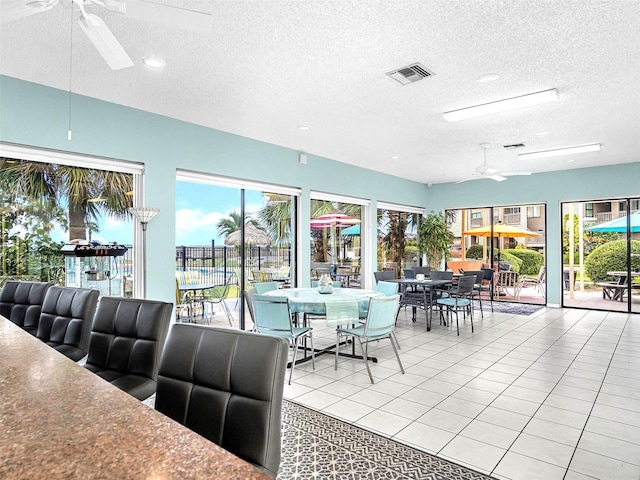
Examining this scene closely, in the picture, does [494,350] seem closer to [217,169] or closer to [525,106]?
[525,106]

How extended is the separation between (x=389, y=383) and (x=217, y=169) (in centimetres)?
348

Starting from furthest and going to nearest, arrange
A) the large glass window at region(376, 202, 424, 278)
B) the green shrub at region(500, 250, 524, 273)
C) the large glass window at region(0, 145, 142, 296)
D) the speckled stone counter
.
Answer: the green shrub at region(500, 250, 524, 273) → the large glass window at region(376, 202, 424, 278) → the large glass window at region(0, 145, 142, 296) → the speckled stone counter

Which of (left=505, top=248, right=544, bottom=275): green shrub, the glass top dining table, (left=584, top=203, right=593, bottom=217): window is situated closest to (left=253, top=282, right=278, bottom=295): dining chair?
the glass top dining table

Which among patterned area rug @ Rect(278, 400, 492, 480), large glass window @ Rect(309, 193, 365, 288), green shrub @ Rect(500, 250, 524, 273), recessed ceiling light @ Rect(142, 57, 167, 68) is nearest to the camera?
patterned area rug @ Rect(278, 400, 492, 480)

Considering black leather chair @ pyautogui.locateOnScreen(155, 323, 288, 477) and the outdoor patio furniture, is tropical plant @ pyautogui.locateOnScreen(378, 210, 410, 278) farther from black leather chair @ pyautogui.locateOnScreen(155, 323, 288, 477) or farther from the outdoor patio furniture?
black leather chair @ pyautogui.locateOnScreen(155, 323, 288, 477)

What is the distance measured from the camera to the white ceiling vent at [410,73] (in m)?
3.44

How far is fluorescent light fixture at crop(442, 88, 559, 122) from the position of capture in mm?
3971

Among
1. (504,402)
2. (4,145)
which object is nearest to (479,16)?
(504,402)

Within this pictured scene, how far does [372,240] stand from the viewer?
27.4 ft

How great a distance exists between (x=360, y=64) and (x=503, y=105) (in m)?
1.86

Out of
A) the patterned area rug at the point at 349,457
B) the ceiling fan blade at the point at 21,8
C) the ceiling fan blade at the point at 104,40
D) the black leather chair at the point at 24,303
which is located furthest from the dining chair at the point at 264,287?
the ceiling fan blade at the point at 21,8

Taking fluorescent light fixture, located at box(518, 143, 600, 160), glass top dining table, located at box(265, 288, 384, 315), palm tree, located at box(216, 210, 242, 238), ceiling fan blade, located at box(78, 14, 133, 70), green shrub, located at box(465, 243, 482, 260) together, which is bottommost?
glass top dining table, located at box(265, 288, 384, 315)

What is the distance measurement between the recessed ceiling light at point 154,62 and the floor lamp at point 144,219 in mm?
1568

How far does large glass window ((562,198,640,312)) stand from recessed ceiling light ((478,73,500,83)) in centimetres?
594
